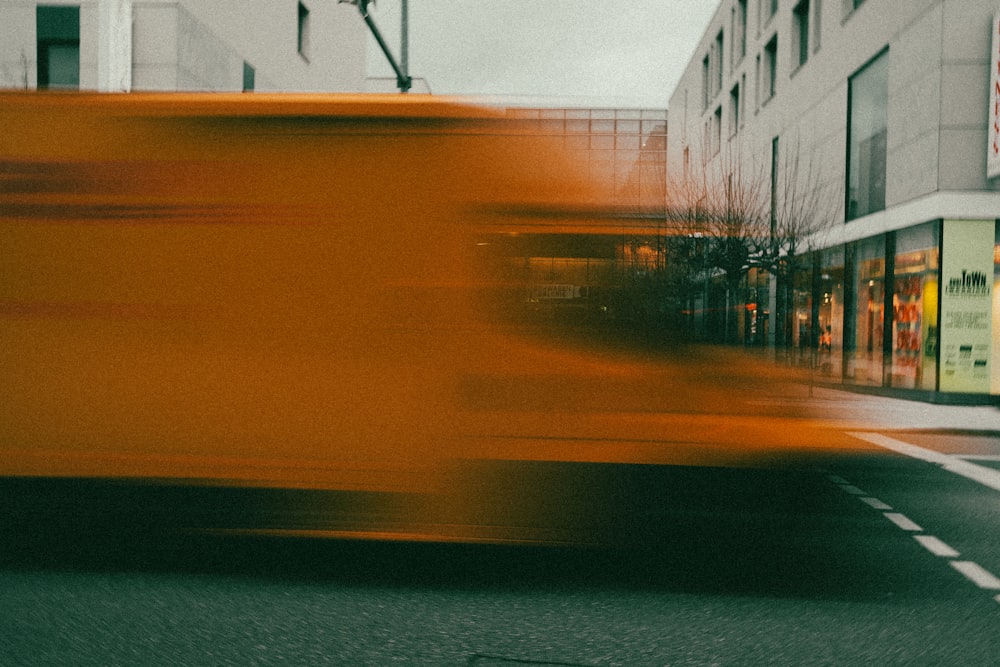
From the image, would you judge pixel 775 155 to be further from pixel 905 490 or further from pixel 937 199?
pixel 905 490

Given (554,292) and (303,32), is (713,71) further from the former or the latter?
(554,292)

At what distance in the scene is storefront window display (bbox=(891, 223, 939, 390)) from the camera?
1664 cm

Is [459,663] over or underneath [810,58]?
underneath

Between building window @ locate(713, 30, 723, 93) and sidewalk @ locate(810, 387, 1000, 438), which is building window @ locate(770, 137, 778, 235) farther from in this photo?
building window @ locate(713, 30, 723, 93)

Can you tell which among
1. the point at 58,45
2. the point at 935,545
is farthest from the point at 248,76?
the point at 935,545

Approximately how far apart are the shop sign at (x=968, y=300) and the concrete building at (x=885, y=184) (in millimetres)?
20

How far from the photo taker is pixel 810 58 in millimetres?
24906

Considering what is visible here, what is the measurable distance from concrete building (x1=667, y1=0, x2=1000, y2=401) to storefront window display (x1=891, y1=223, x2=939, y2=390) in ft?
0.14

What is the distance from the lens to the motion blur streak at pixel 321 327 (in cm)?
433

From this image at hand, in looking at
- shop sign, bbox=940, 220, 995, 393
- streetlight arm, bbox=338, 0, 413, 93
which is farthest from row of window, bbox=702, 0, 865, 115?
streetlight arm, bbox=338, 0, 413, 93

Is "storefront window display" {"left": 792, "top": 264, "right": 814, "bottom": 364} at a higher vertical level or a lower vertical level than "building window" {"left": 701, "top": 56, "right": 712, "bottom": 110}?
lower

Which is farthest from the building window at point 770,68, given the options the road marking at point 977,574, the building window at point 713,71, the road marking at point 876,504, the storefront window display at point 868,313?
the road marking at point 977,574

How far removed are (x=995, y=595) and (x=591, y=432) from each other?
8.25 feet

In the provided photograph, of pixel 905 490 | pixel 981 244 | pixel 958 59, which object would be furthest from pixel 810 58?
pixel 905 490
